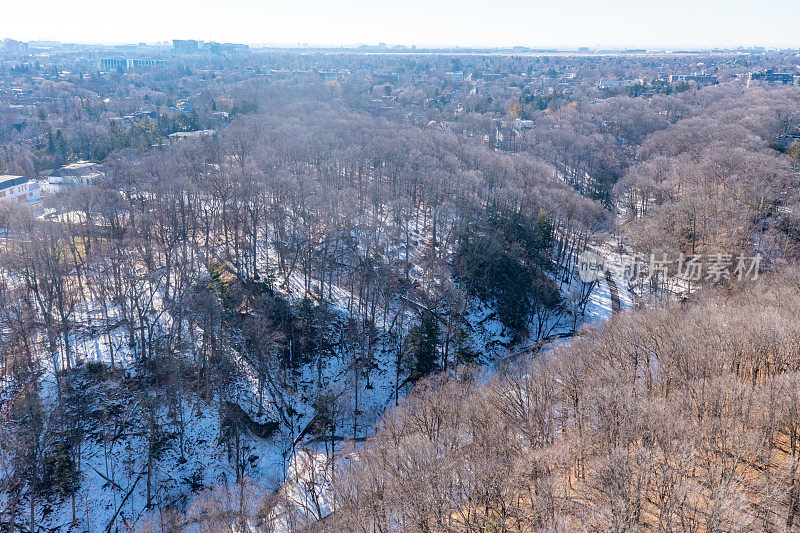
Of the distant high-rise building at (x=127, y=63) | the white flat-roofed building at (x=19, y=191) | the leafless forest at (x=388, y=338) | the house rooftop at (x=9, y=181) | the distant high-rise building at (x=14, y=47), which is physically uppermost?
the distant high-rise building at (x=14, y=47)

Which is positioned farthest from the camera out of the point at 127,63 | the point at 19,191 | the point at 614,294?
the point at 127,63

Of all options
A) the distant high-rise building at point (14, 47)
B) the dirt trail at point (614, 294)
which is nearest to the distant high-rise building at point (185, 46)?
the distant high-rise building at point (14, 47)

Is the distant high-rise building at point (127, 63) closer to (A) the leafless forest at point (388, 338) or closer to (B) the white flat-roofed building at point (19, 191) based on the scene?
(A) the leafless forest at point (388, 338)

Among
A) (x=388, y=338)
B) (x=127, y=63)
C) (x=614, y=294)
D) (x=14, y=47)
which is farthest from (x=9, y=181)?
(x=14, y=47)

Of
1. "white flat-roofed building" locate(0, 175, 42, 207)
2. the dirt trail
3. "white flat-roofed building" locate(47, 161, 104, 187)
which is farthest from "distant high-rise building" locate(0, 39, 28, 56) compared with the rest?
the dirt trail

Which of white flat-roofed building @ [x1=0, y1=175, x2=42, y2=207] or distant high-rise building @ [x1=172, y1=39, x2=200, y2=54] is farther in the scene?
distant high-rise building @ [x1=172, y1=39, x2=200, y2=54]

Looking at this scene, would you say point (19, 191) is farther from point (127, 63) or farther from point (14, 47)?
point (14, 47)

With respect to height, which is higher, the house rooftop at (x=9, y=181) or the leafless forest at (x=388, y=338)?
the house rooftop at (x=9, y=181)

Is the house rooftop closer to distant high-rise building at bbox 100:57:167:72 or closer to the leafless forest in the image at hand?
the leafless forest

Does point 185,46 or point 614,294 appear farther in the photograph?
point 185,46

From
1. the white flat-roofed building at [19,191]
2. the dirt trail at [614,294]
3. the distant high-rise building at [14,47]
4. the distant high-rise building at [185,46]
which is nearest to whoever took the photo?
the dirt trail at [614,294]
